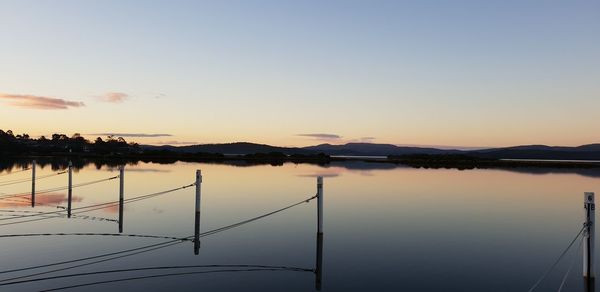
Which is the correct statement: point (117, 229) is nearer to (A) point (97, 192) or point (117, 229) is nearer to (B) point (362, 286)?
(B) point (362, 286)

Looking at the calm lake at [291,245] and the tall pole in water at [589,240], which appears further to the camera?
the calm lake at [291,245]

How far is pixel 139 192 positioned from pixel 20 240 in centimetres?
3542

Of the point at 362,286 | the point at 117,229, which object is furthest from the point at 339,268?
the point at 117,229

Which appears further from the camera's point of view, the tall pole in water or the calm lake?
the calm lake

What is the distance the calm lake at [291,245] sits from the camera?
73.2ft

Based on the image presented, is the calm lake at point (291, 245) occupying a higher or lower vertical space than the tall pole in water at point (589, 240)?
lower

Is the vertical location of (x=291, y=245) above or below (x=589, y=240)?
below

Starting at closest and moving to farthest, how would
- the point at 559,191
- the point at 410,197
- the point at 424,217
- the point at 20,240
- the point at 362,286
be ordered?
the point at 362,286, the point at 20,240, the point at 424,217, the point at 410,197, the point at 559,191

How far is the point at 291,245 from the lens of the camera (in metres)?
30.8

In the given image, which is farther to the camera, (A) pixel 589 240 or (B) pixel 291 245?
(B) pixel 291 245

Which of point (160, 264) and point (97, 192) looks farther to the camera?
point (97, 192)

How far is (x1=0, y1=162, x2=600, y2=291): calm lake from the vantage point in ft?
73.2

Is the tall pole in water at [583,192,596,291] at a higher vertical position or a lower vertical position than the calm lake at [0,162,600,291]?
higher

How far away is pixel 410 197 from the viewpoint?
203 ft
